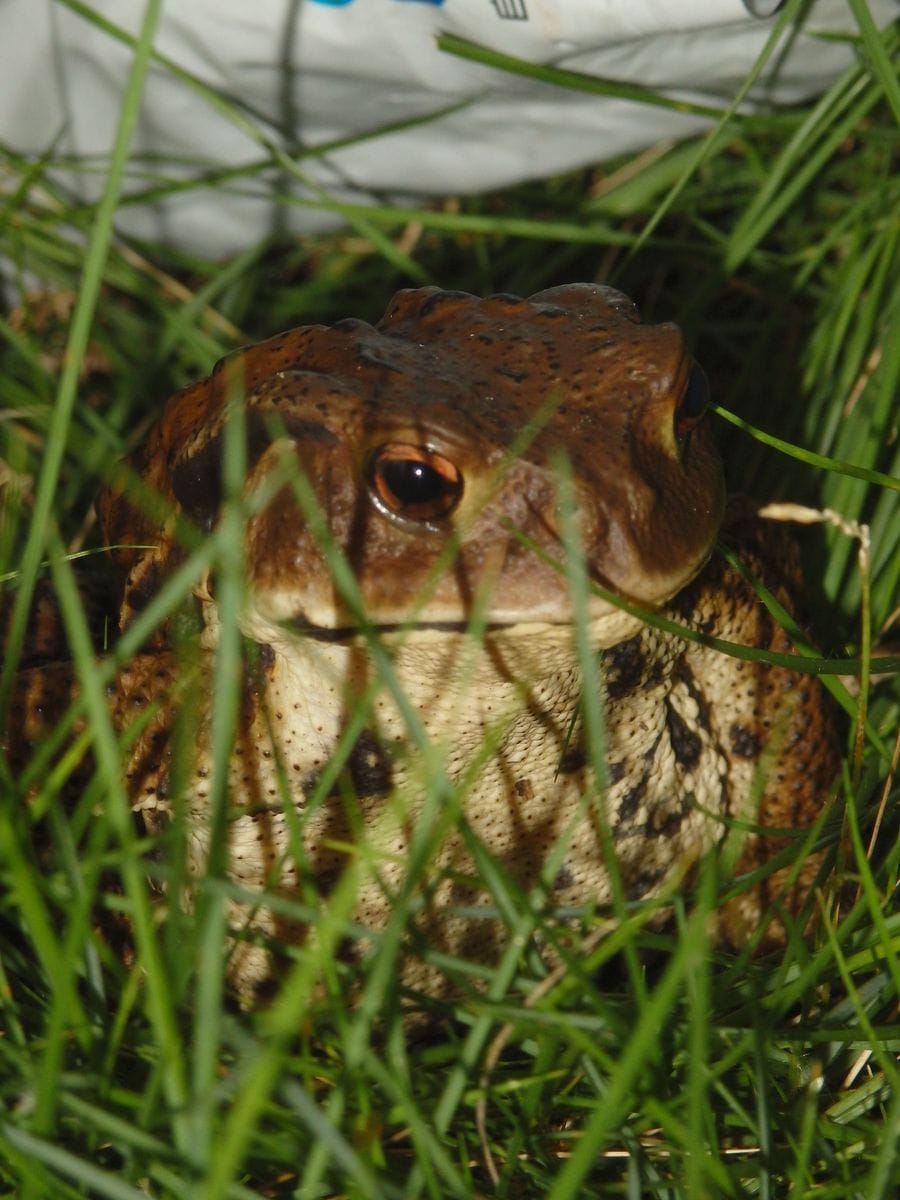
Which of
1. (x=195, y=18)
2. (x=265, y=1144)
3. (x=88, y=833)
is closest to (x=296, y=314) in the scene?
(x=195, y=18)

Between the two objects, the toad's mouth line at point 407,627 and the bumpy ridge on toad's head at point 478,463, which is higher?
the bumpy ridge on toad's head at point 478,463

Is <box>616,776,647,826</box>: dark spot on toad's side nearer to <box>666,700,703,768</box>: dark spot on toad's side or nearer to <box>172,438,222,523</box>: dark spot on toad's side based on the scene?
<box>666,700,703,768</box>: dark spot on toad's side

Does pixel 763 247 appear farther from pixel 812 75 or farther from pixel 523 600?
pixel 523 600

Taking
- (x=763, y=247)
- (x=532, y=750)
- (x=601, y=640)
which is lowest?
(x=532, y=750)

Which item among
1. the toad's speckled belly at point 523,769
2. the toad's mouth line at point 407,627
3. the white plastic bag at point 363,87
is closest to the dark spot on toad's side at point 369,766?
the toad's speckled belly at point 523,769

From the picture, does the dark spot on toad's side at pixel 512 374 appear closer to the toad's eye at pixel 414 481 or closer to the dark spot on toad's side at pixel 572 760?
the toad's eye at pixel 414 481

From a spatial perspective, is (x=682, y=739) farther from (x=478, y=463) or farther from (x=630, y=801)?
(x=478, y=463)
